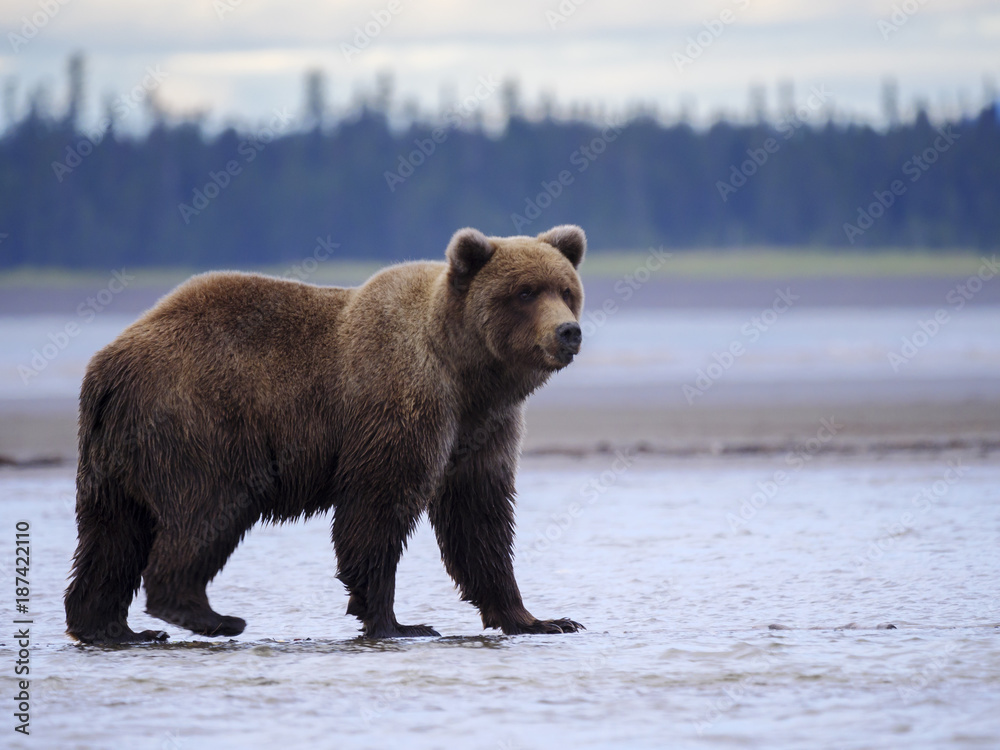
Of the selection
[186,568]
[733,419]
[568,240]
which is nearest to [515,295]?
[568,240]

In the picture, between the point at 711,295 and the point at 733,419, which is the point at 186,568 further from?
the point at 711,295

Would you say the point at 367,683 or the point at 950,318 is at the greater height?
the point at 950,318

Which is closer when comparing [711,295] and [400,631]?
[400,631]

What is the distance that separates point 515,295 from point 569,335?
0.43 m

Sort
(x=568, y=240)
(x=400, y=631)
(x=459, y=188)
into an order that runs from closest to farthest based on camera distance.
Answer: (x=400, y=631) → (x=568, y=240) → (x=459, y=188)

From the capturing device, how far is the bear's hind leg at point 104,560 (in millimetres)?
5852

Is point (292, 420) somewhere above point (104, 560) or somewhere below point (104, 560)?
above

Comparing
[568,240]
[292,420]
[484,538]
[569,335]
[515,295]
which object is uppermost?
[568,240]

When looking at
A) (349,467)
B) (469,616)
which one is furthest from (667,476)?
(349,467)

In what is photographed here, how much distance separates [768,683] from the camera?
4941 millimetres

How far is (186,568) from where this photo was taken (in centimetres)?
573

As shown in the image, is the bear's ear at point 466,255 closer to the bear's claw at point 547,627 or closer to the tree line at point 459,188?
the bear's claw at point 547,627

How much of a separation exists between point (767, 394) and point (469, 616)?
13514 millimetres

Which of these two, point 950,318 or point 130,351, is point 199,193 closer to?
point 950,318
